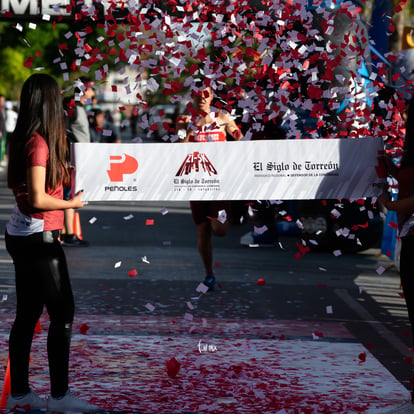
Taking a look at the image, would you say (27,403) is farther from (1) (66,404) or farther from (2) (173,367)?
(2) (173,367)

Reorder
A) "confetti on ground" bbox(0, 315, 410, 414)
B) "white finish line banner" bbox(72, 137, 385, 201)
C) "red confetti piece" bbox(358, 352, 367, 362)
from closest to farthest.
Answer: "confetti on ground" bbox(0, 315, 410, 414)
"white finish line banner" bbox(72, 137, 385, 201)
"red confetti piece" bbox(358, 352, 367, 362)

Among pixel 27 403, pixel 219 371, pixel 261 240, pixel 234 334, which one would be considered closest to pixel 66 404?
pixel 27 403

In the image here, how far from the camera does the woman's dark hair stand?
18.5 ft

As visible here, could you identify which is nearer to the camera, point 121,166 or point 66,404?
point 66,404

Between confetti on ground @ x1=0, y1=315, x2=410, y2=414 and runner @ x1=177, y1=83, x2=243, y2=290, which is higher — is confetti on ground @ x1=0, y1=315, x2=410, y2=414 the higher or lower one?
the lower one

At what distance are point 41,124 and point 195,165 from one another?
4.27 ft

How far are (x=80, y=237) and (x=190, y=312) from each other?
577 cm

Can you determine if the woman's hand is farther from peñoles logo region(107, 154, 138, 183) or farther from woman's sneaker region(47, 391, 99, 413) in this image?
woman's sneaker region(47, 391, 99, 413)

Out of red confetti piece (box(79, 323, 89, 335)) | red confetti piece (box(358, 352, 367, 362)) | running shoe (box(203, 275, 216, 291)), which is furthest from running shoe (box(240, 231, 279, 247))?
red confetti piece (box(358, 352, 367, 362))

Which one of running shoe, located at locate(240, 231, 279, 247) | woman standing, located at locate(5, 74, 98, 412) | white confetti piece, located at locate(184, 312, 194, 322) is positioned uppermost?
woman standing, located at locate(5, 74, 98, 412)

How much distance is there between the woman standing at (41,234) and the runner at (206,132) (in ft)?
8.18

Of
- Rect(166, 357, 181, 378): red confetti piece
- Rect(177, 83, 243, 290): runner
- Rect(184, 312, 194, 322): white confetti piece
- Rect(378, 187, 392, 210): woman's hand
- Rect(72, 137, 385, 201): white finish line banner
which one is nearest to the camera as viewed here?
Rect(378, 187, 392, 210): woman's hand

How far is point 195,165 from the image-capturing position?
21.8ft

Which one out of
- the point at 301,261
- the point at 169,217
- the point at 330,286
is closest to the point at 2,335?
the point at 330,286
